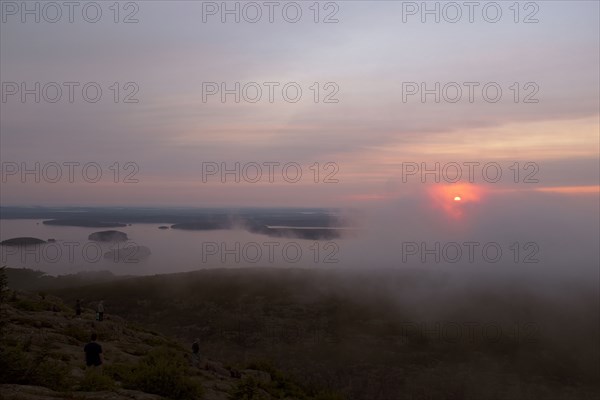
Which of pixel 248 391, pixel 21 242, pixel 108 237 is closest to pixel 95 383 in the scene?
pixel 248 391

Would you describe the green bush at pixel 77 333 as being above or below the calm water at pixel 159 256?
above

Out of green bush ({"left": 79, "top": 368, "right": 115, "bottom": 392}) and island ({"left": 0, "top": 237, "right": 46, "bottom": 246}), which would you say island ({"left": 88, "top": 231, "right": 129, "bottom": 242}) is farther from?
green bush ({"left": 79, "top": 368, "right": 115, "bottom": 392})

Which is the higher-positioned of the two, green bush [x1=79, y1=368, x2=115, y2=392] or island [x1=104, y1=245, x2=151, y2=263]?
green bush [x1=79, y1=368, x2=115, y2=392]

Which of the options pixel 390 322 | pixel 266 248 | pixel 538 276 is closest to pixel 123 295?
pixel 390 322

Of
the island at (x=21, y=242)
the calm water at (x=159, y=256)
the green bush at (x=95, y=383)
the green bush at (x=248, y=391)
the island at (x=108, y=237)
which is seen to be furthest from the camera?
the island at (x=108, y=237)

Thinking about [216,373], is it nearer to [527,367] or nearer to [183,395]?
[183,395]

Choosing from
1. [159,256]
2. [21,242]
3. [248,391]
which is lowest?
[159,256]

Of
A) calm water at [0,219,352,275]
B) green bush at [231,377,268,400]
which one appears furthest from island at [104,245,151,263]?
green bush at [231,377,268,400]

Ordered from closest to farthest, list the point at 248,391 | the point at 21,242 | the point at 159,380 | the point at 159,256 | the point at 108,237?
1. the point at 159,380
2. the point at 248,391
3. the point at 159,256
4. the point at 21,242
5. the point at 108,237

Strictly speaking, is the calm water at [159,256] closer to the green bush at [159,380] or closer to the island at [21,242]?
the island at [21,242]

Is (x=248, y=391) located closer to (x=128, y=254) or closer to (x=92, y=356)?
(x=92, y=356)

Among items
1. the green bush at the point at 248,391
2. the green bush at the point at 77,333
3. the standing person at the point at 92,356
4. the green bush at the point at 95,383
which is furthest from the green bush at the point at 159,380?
the green bush at the point at 77,333
